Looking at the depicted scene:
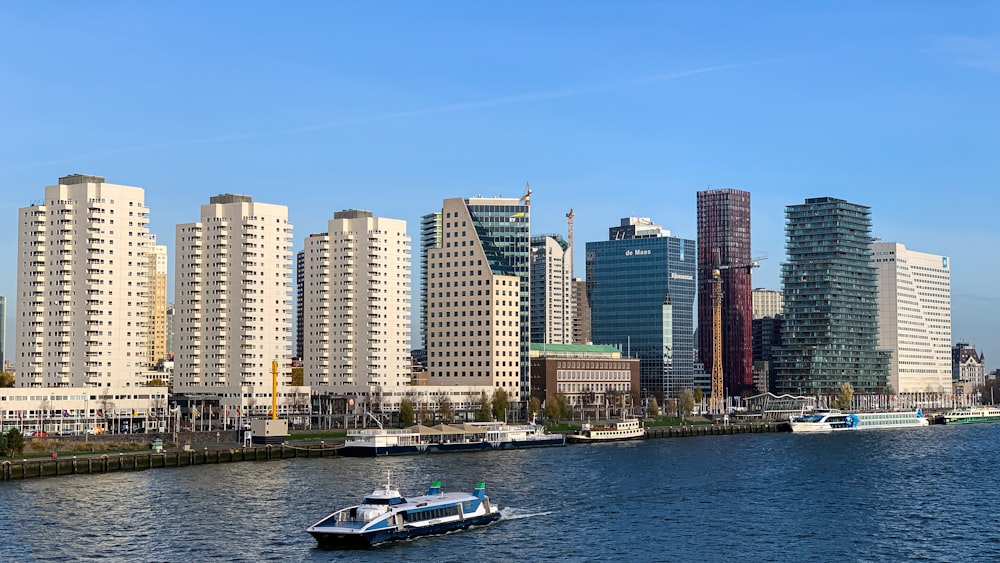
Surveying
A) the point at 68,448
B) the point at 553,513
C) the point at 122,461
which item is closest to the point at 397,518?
the point at 553,513

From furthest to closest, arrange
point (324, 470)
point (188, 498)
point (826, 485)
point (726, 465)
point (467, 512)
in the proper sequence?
point (726, 465) → point (324, 470) → point (826, 485) → point (188, 498) → point (467, 512)

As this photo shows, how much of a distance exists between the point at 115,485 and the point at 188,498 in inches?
710

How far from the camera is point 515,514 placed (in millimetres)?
125750

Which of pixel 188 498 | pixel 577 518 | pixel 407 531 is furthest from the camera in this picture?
pixel 188 498

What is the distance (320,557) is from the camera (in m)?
99.8

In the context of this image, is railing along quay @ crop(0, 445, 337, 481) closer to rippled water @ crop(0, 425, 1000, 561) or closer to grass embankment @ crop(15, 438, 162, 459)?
rippled water @ crop(0, 425, 1000, 561)

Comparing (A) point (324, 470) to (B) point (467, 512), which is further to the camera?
(A) point (324, 470)

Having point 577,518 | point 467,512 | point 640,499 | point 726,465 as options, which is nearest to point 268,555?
point 467,512

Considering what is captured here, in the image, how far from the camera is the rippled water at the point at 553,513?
104 meters

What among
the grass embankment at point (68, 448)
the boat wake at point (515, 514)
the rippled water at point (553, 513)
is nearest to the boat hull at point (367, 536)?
the rippled water at point (553, 513)

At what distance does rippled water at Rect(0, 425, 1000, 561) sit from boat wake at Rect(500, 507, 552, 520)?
0.44 metres

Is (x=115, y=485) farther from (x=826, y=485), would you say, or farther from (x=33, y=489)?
(x=826, y=485)

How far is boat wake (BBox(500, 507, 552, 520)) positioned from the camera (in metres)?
124

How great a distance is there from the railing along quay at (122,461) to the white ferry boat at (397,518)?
67355mm
